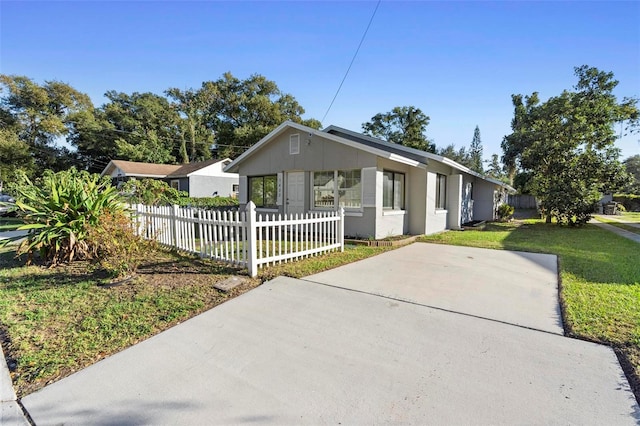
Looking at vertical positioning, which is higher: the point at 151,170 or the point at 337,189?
the point at 151,170

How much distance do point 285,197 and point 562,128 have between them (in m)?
14.4

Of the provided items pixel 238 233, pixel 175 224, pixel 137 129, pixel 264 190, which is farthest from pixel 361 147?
pixel 137 129

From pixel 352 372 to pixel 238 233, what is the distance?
392cm

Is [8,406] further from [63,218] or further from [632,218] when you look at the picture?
[632,218]

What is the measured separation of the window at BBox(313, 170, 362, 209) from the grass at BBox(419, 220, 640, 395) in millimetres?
3188

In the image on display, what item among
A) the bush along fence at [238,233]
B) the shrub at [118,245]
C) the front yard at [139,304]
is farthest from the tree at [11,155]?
the shrub at [118,245]

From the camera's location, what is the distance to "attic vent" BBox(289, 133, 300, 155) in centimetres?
1127

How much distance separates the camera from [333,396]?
7.77 feet

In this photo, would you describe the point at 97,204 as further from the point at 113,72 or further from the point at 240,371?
the point at 113,72

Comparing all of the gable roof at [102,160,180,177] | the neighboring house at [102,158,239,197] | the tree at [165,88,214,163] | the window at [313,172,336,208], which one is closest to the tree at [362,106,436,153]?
the neighboring house at [102,158,239,197]

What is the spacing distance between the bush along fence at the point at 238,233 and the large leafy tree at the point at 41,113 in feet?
116

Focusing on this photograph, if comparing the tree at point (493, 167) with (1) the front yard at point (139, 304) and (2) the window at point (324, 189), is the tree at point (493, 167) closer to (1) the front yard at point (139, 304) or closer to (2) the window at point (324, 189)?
(2) the window at point (324, 189)

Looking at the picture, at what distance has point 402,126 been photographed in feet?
129

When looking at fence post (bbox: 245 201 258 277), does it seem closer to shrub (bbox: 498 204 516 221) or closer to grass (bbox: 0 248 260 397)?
grass (bbox: 0 248 260 397)
